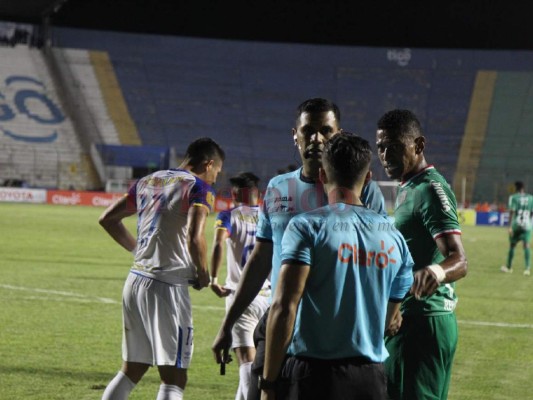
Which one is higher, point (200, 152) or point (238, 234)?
point (200, 152)

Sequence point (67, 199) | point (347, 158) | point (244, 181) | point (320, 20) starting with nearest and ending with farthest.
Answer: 1. point (347, 158)
2. point (244, 181)
3. point (67, 199)
4. point (320, 20)

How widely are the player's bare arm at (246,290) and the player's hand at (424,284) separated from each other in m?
0.78

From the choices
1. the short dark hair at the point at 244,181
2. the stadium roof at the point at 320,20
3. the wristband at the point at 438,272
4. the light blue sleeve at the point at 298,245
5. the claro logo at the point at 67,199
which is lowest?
the wristband at the point at 438,272

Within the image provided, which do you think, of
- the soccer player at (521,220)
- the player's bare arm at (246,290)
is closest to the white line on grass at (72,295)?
the player's bare arm at (246,290)

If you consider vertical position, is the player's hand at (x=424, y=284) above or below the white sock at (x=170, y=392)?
above

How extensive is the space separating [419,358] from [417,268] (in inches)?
19.8

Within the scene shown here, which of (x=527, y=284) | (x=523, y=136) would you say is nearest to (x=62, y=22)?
(x=523, y=136)

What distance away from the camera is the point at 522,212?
74.1ft

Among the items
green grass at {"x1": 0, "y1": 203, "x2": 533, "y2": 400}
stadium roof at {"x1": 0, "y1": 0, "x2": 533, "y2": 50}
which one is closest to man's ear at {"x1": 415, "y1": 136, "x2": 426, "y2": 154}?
green grass at {"x1": 0, "y1": 203, "x2": 533, "y2": 400}

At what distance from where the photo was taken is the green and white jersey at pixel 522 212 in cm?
2255

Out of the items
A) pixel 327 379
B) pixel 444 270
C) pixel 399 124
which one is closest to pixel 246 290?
pixel 327 379

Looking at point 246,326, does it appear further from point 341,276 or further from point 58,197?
point 58,197

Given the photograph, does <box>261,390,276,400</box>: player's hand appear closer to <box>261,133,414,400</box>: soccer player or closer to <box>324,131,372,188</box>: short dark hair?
<box>261,133,414,400</box>: soccer player

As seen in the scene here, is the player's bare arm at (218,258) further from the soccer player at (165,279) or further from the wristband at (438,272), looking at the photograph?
the wristband at (438,272)
